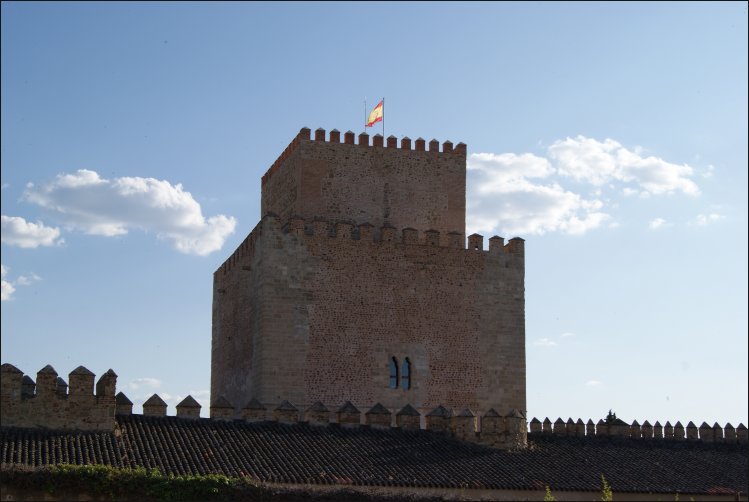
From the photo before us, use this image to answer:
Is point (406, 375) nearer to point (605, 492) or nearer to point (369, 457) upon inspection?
point (369, 457)

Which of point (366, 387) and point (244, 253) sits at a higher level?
point (244, 253)

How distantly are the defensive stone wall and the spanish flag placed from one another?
→ 3.72m

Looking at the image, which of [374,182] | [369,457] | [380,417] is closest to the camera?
[369,457]

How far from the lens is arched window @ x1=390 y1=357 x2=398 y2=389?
28.2 meters

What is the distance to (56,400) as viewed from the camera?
22.3 meters

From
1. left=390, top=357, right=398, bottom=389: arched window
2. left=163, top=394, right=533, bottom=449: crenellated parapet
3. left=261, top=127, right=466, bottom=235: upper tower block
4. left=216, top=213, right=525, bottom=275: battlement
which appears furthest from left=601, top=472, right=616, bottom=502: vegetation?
left=261, top=127, right=466, bottom=235: upper tower block

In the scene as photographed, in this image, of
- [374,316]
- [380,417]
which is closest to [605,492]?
[380,417]

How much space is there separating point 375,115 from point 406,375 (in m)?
7.81

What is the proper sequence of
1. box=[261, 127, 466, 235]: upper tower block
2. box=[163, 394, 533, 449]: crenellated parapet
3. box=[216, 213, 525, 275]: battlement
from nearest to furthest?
box=[163, 394, 533, 449]: crenellated parapet < box=[216, 213, 525, 275]: battlement < box=[261, 127, 466, 235]: upper tower block

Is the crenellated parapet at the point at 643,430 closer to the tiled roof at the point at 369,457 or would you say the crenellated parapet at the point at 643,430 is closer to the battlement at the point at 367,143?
the tiled roof at the point at 369,457

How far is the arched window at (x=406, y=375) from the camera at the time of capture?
2831cm

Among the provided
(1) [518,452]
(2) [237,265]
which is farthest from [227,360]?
(1) [518,452]

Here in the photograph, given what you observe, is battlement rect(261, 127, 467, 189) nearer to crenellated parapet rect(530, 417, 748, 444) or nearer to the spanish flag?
the spanish flag

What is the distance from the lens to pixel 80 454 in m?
20.8
